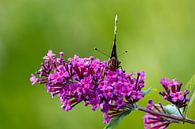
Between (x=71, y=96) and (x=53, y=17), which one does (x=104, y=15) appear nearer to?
(x=53, y=17)

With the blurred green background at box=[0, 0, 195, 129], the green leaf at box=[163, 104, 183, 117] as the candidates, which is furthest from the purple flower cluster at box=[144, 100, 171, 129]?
the blurred green background at box=[0, 0, 195, 129]

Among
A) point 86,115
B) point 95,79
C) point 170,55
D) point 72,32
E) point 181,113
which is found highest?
point 72,32

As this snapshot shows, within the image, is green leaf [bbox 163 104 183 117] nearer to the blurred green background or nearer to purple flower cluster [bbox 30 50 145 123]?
purple flower cluster [bbox 30 50 145 123]

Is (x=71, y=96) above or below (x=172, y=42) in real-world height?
below

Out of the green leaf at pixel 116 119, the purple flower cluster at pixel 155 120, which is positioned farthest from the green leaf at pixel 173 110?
the green leaf at pixel 116 119

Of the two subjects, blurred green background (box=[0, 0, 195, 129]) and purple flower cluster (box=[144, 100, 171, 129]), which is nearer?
purple flower cluster (box=[144, 100, 171, 129])

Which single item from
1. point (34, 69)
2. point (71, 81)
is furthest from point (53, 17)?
point (71, 81)
